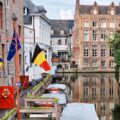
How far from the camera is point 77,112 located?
2633cm

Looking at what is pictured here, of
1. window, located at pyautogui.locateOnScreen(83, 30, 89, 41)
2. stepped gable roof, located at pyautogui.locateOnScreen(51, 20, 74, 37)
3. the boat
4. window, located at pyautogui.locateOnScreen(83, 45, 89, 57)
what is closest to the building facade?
stepped gable roof, located at pyautogui.locateOnScreen(51, 20, 74, 37)

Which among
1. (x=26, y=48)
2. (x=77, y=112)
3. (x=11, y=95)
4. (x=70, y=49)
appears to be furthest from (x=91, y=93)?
(x=70, y=49)

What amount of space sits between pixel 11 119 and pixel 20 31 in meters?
21.4

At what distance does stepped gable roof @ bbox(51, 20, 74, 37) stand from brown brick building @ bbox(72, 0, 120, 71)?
19823 mm

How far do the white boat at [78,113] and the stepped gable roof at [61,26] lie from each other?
3573 inches

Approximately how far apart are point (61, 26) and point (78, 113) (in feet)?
315

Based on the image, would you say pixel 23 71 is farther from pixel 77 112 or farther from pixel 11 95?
pixel 11 95

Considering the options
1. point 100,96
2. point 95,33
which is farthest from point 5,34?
point 95,33

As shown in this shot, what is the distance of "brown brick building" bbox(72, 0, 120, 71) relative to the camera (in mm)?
98625

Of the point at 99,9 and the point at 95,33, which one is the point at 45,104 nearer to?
the point at 95,33

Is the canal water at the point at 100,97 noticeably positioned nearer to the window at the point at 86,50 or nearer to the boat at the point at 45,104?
the boat at the point at 45,104

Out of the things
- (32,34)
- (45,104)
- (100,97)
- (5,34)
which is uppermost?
(32,34)

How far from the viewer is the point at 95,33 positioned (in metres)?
99.9

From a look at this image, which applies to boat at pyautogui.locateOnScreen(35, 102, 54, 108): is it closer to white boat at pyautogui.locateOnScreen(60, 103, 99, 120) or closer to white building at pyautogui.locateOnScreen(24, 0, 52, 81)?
white boat at pyautogui.locateOnScreen(60, 103, 99, 120)
